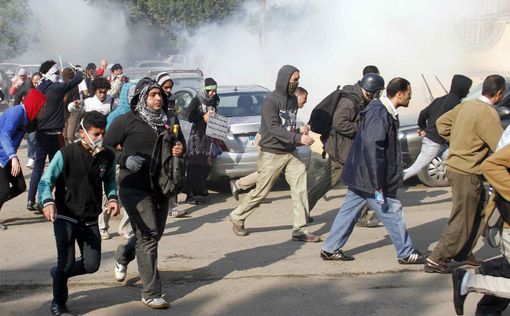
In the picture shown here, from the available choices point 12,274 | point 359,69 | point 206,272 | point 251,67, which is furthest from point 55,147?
point 251,67

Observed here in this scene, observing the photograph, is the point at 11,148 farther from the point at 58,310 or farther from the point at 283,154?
the point at 58,310

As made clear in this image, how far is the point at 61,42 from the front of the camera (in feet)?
172

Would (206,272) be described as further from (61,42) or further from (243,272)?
(61,42)

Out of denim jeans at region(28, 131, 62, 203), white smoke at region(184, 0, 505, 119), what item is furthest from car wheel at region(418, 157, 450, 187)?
white smoke at region(184, 0, 505, 119)

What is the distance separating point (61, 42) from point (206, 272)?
157 ft

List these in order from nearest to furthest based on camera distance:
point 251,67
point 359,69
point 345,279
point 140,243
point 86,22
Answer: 1. point 140,243
2. point 345,279
3. point 359,69
4. point 251,67
5. point 86,22

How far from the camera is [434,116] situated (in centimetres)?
977

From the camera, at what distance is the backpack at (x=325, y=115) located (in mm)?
8548

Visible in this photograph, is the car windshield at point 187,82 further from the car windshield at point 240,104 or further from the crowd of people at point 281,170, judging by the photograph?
the crowd of people at point 281,170

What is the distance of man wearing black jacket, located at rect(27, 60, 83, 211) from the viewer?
9680 mm

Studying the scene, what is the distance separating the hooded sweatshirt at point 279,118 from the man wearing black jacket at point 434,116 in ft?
7.50

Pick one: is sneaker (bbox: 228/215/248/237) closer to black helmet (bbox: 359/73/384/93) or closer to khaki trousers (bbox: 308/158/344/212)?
khaki trousers (bbox: 308/158/344/212)

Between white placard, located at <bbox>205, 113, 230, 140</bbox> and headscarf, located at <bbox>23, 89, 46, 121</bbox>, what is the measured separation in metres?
2.27

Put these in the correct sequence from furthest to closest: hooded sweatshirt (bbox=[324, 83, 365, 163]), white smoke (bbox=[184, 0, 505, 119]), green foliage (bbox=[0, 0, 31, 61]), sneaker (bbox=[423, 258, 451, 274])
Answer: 1. green foliage (bbox=[0, 0, 31, 61])
2. white smoke (bbox=[184, 0, 505, 119])
3. hooded sweatshirt (bbox=[324, 83, 365, 163])
4. sneaker (bbox=[423, 258, 451, 274])
